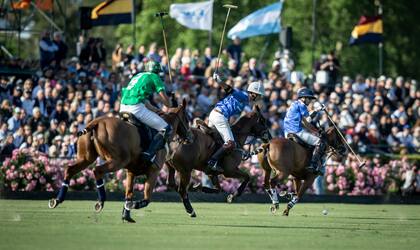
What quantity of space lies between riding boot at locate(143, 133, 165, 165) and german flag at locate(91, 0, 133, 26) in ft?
44.8

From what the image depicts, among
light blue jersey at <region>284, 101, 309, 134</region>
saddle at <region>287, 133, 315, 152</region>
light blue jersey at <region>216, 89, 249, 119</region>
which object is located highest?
light blue jersey at <region>216, 89, 249, 119</region>

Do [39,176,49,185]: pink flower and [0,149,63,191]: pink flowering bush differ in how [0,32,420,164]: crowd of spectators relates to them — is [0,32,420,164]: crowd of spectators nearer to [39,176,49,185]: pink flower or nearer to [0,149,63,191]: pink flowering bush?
[0,149,63,191]: pink flowering bush

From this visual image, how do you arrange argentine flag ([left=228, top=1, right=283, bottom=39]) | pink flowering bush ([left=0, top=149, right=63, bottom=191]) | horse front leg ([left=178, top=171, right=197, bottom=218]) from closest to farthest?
horse front leg ([left=178, top=171, right=197, bottom=218])
pink flowering bush ([left=0, top=149, right=63, bottom=191])
argentine flag ([left=228, top=1, right=283, bottom=39])

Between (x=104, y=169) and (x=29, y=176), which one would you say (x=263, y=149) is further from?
(x=29, y=176)

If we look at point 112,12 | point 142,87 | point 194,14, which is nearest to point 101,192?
point 142,87

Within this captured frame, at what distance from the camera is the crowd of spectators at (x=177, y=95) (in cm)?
2630

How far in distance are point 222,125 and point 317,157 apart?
6.29ft

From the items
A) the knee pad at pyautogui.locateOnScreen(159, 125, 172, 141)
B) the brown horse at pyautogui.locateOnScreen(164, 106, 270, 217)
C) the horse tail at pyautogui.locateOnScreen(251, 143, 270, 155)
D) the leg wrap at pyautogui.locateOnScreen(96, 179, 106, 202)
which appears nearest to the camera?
the leg wrap at pyautogui.locateOnScreen(96, 179, 106, 202)

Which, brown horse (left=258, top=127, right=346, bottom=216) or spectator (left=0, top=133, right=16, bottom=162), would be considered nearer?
brown horse (left=258, top=127, right=346, bottom=216)

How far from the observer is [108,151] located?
677 inches

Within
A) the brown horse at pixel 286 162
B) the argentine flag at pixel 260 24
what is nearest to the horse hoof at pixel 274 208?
the brown horse at pixel 286 162

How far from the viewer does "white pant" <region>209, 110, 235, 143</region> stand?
21.0 meters

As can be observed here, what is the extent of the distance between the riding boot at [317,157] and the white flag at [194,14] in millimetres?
11289

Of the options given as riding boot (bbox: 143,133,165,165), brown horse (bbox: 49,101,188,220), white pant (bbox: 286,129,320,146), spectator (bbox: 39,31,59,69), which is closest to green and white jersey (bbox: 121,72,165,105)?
brown horse (bbox: 49,101,188,220)
